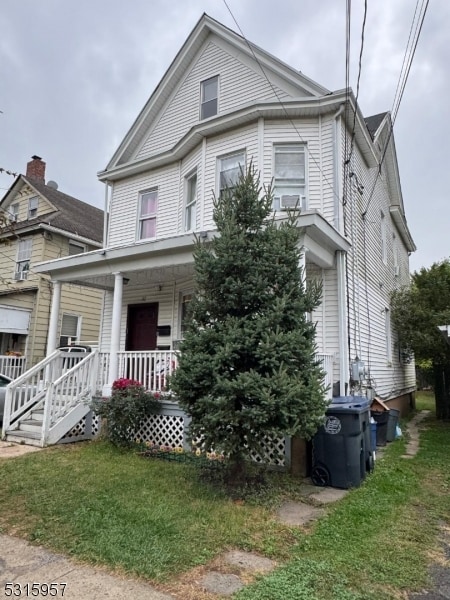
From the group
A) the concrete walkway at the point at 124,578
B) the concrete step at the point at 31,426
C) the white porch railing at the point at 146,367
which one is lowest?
the concrete walkway at the point at 124,578

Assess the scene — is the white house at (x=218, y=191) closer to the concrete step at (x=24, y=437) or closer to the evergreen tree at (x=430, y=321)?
the evergreen tree at (x=430, y=321)

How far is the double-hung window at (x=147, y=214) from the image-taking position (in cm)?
1176

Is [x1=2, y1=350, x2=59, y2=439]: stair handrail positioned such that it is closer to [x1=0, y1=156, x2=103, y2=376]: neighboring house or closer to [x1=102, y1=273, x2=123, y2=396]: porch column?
[x1=102, y1=273, x2=123, y2=396]: porch column

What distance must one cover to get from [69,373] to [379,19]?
26.6 ft

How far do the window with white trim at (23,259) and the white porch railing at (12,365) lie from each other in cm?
334

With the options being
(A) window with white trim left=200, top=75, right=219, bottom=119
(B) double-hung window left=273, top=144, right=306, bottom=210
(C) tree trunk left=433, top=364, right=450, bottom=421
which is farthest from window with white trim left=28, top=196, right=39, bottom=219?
(C) tree trunk left=433, top=364, right=450, bottom=421

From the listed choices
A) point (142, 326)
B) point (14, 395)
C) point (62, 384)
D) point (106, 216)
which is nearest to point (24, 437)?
point (14, 395)

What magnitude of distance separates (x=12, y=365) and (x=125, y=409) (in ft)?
29.2

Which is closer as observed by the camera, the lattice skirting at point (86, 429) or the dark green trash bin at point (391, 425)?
the lattice skirting at point (86, 429)

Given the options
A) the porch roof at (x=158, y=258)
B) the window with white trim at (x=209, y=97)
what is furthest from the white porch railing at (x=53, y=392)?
the window with white trim at (x=209, y=97)

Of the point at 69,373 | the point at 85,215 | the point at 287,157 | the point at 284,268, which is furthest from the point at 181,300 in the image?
the point at 85,215

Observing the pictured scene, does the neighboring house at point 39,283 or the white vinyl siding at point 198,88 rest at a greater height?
the white vinyl siding at point 198,88

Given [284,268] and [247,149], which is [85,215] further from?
[284,268]

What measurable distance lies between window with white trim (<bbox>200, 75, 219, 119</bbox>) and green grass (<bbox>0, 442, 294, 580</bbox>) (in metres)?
9.07
